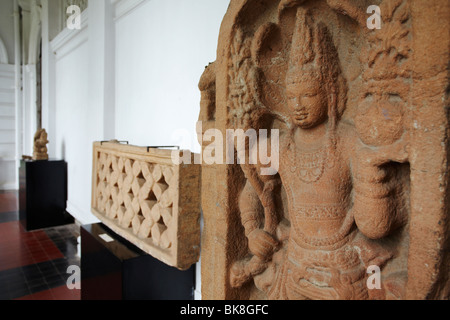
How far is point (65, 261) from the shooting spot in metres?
3.61

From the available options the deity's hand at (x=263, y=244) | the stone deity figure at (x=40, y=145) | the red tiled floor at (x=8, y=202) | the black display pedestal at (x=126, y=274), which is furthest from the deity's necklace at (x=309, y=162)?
the red tiled floor at (x=8, y=202)

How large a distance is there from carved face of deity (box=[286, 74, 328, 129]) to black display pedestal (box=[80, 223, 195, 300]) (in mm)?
1476

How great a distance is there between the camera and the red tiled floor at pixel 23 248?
11.7 ft

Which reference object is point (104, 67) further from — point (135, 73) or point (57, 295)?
point (57, 295)

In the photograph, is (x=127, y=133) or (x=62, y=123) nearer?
(x=127, y=133)

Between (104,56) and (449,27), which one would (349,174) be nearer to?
(449,27)

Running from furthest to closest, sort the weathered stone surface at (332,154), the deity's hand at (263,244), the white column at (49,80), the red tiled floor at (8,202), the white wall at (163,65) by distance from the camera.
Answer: the red tiled floor at (8,202), the white column at (49,80), the white wall at (163,65), the deity's hand at (263,244), the weathered stone surface at (332,154)

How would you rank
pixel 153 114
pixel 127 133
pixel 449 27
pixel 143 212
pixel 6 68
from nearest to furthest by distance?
pixel 449 27 < pixel 143 212 < pixel 153 114 < pixel 127 133 < pixel 6 68

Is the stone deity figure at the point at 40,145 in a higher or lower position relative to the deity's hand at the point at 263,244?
higher

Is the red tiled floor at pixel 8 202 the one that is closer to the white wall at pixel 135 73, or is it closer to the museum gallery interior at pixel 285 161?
the white wall at pixel 135 73

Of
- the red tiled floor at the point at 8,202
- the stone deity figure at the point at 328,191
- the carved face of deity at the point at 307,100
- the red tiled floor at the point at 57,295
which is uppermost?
the carved face of deity at the point at 307,100

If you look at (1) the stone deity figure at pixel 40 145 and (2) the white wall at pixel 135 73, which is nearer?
(2) the white wall at pixel 135 73

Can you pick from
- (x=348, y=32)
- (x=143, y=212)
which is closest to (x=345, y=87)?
(x=348, y=32)

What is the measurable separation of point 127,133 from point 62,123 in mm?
2883
